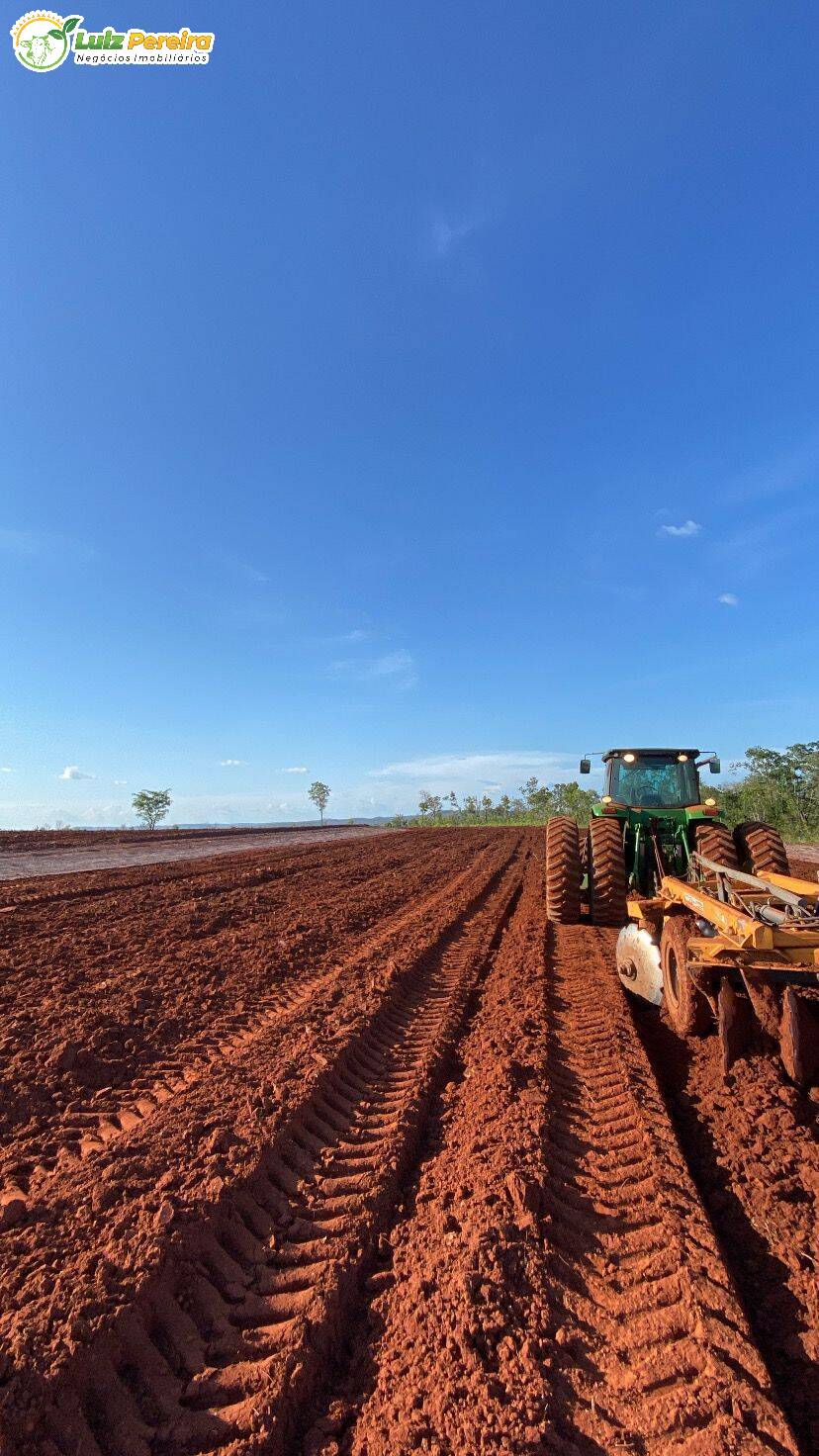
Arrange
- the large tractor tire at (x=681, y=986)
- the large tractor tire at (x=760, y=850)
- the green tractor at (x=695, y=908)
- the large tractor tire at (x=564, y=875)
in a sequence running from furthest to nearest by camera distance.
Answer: the large tractor tire at (x=564, y=875), the large tractor tire at (x=760, y=850), the large tractor tire at (x=681, y=986), the green tractor at (x=695, y=908)

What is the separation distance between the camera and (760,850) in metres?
6.84

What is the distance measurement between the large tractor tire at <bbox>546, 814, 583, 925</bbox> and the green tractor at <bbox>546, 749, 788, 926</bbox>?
0.01 metres

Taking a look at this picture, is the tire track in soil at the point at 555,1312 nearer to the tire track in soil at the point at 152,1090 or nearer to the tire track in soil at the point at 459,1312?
the tire track in soil at the point at 459,1312

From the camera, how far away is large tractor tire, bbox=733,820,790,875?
22.0ft

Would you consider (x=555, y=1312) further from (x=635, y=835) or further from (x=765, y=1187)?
(x=635, y=835)

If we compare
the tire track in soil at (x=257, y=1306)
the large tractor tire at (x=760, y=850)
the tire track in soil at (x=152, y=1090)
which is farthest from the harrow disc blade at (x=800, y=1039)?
the large tractor tire at (x=760, y=850)

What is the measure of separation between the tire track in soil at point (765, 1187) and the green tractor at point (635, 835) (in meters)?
3.08

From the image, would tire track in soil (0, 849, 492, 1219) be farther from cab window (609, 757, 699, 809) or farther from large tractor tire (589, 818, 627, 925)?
A: cab window (609, 757, 699, 809)

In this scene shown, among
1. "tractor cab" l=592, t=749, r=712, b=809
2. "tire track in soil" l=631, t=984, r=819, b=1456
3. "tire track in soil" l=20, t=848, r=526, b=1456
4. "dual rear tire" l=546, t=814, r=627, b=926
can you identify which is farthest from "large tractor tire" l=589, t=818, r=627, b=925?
"tire track in soil" l=20, t=848, r=526, b=1456

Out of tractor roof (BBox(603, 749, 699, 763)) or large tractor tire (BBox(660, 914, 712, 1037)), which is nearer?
large tractor tire (BBox(660, 914, 712, 1037))

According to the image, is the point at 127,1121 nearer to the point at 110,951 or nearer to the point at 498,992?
the point at 498,992

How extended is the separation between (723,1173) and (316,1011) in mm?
2914

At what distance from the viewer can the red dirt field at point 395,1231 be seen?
5.82 feet

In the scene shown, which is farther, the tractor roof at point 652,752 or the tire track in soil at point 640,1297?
the tractor roof at point 652,752
